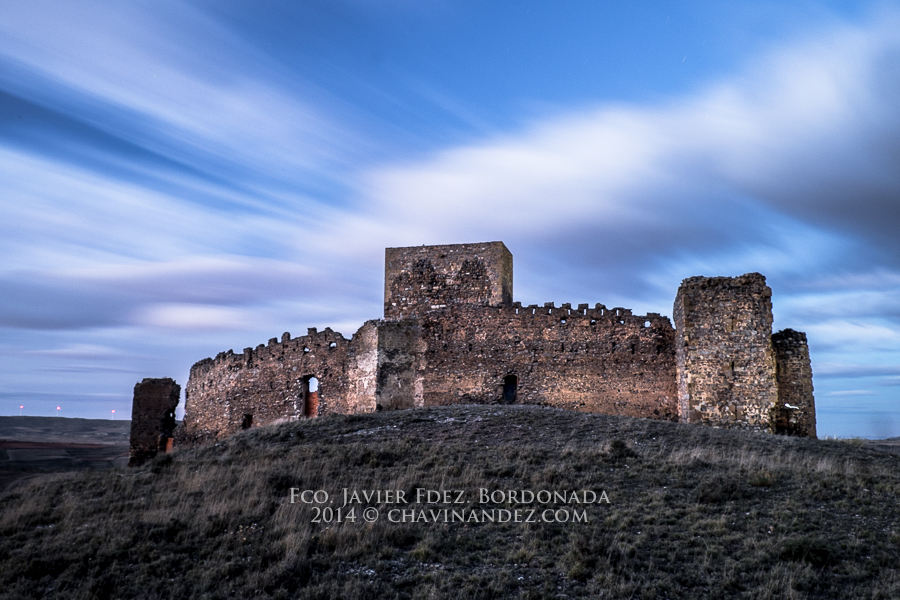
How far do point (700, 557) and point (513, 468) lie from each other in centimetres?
444

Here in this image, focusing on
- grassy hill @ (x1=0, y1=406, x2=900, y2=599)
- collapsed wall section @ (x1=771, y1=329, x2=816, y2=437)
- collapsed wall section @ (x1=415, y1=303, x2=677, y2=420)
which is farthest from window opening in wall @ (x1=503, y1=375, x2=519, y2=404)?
collapsed wall section @ (x1=771, y1=329, x2=816, y2=437)

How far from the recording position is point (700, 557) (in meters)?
8.31

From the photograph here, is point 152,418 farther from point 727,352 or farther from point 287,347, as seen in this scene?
point 727,352

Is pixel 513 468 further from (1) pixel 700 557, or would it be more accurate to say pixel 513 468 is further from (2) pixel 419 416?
(2) pixel 419 416

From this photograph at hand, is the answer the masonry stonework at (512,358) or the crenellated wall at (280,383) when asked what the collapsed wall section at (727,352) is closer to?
the masonry stonework at (512,358)

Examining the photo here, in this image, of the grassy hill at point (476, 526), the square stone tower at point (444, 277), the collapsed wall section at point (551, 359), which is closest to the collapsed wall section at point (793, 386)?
the collapsed wall section at point (551, 359)

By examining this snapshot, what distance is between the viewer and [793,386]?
20438mm

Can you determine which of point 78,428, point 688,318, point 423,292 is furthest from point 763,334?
point 78,428

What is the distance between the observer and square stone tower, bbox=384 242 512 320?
25391mm

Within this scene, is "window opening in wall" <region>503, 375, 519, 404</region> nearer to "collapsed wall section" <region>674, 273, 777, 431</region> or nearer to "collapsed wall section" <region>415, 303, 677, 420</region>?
"collapsed wall section" <region>415, 303, 677, 420</region>

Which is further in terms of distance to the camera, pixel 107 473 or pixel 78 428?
pixel 78 428

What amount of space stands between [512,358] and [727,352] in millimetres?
6892

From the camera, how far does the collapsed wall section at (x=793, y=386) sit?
65.8 ft

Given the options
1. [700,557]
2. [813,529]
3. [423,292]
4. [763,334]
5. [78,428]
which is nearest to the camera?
[700,557]
